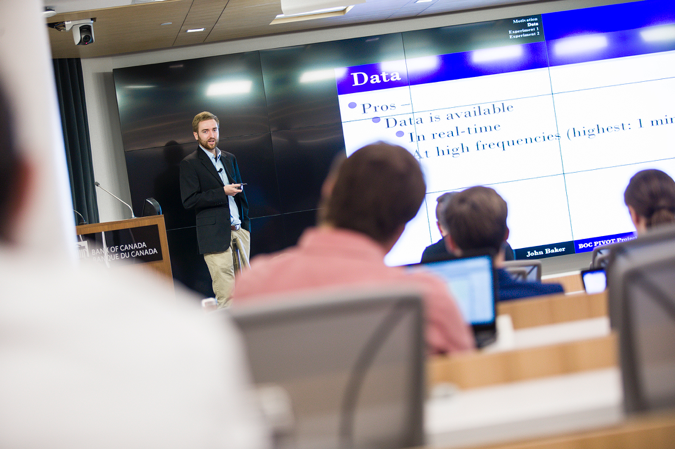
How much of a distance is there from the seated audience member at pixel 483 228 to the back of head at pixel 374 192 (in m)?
0.84

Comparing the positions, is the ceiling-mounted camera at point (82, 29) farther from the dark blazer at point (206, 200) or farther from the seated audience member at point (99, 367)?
the seated audience member at point (99, 367)

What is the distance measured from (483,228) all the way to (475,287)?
0.52 metres

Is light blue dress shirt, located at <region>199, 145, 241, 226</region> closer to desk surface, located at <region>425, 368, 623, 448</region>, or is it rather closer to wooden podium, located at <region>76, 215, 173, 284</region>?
wooden podium, located at <region>76, 215, 173, 284</region>

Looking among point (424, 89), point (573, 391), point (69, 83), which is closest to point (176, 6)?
point (69, 83)

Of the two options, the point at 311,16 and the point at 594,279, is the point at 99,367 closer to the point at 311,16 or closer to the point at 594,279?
the point at 594,279

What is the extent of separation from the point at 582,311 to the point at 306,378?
49.6 inches

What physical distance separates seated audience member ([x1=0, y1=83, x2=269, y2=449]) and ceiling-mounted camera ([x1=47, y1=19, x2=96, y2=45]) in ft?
19.2

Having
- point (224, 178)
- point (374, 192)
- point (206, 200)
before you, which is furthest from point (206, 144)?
point (374, 192)

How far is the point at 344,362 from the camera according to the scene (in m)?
0.94

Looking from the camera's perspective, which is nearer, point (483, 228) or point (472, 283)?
point (472, 283)

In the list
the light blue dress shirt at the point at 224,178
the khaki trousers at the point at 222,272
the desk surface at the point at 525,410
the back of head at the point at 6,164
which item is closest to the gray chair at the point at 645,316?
the desk surface at the point at 525,410

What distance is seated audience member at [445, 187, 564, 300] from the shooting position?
235 cm

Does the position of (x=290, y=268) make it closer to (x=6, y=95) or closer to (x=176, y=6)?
(x=6, y=95)

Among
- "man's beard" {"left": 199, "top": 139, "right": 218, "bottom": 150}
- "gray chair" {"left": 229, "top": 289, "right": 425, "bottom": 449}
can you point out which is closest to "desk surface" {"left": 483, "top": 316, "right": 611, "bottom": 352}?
"gray chair" {"left": 229, "top": 289, "right": 425, "bottom": 449}
